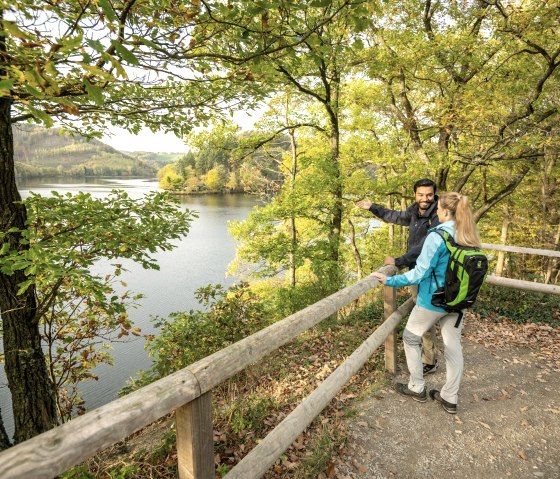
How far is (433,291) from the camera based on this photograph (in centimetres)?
340

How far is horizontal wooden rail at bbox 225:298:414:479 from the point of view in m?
1.98

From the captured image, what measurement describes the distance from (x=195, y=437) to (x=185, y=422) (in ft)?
0.30

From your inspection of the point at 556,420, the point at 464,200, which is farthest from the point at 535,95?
the point at 556,420

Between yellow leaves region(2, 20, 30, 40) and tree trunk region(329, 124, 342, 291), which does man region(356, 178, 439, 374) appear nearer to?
yellow leaves region(2, 20, 30, 40)

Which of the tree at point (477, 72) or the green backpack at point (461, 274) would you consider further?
the tree at point (477, 72)

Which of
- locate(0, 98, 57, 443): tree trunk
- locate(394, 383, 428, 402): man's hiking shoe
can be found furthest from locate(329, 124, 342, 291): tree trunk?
locate(0, 98, 57, 443): tree trunk

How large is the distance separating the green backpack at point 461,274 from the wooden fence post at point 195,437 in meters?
2.57

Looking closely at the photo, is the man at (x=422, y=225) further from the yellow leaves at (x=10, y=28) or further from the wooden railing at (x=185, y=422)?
the yellow leaves at (x=10, y=28)

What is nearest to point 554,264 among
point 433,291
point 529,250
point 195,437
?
point 529,250

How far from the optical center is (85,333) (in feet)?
22.9

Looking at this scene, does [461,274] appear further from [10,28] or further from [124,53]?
[10,28]

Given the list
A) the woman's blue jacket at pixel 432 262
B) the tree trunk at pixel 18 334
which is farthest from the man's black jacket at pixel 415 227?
the tree trunk at pixel 18 334

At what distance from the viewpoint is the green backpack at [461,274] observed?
3146 millimetres

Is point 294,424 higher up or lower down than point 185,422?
lower down
